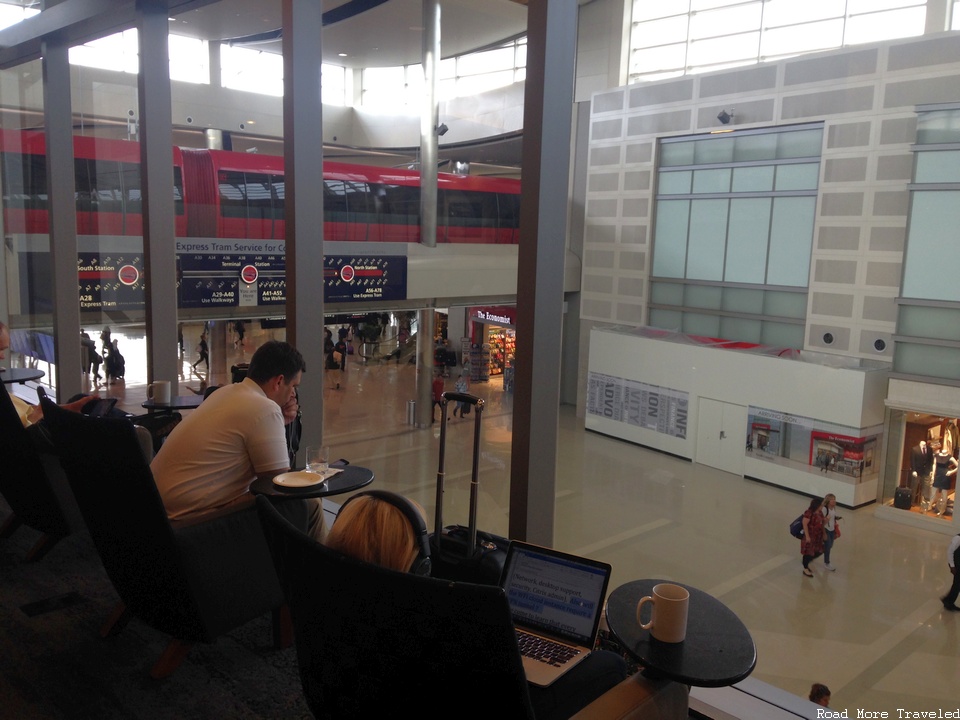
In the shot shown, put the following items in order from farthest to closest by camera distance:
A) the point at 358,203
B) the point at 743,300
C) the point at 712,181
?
1. the point at 712,181
2. the point at 743,300
3. the point at 358,203

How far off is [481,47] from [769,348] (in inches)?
479

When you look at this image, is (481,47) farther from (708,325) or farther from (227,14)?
(708,325)

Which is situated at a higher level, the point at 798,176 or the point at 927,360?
the point at 798,176

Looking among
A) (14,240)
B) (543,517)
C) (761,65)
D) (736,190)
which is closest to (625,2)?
(761,65)

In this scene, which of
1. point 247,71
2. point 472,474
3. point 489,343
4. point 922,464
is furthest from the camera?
point 247,71

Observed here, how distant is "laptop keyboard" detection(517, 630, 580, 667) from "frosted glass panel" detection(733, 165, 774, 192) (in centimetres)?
1374

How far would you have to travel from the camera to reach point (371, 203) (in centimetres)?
1351

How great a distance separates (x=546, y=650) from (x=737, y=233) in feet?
45.6

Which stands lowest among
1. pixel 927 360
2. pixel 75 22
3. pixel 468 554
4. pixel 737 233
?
pixel 927 360

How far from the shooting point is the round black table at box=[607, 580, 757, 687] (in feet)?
4.94

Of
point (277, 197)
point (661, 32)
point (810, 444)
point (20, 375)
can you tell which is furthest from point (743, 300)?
point (20, 375)

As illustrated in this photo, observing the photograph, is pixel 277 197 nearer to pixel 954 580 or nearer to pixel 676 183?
pixel 676 183

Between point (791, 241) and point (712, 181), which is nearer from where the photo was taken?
point (791, 241)

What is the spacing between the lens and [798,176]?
13.3m
